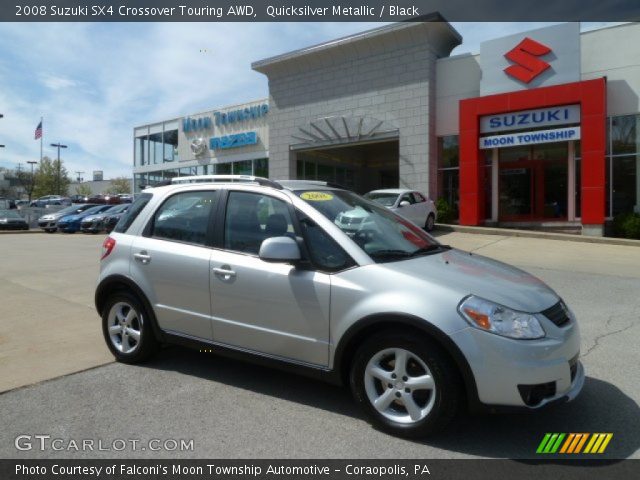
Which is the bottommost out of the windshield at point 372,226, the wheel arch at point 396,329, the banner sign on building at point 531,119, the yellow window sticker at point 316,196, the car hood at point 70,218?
the wheel arch at point 396,329

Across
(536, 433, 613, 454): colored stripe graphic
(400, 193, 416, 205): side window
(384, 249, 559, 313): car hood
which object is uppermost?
(400, 193, 416, 205): side window

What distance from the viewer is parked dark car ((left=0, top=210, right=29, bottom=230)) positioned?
1080 inches

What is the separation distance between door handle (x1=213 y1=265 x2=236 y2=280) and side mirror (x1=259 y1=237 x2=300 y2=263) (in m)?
0.48

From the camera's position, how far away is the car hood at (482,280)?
10.6 feet

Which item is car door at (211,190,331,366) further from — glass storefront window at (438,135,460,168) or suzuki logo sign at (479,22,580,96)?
glass storefront window at (438,135,460,168)

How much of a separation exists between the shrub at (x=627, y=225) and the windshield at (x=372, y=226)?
1435 cm

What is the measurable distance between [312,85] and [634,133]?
43.4ft

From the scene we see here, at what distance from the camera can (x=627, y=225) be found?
1603 cm

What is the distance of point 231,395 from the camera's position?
406 centimetres

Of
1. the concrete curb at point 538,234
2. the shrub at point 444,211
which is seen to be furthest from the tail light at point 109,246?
the shrub at point 444,211

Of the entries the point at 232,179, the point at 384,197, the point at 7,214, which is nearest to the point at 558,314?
the point at 232,179

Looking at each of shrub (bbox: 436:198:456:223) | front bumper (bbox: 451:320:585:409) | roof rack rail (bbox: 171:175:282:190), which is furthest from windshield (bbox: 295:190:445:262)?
shrub (bbox: 436:198:456:223)

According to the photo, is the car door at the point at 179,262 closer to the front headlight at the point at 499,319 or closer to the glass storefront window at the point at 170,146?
the front headlight at the point at 499,319

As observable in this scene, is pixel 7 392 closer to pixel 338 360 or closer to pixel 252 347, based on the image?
pixel 252 347
